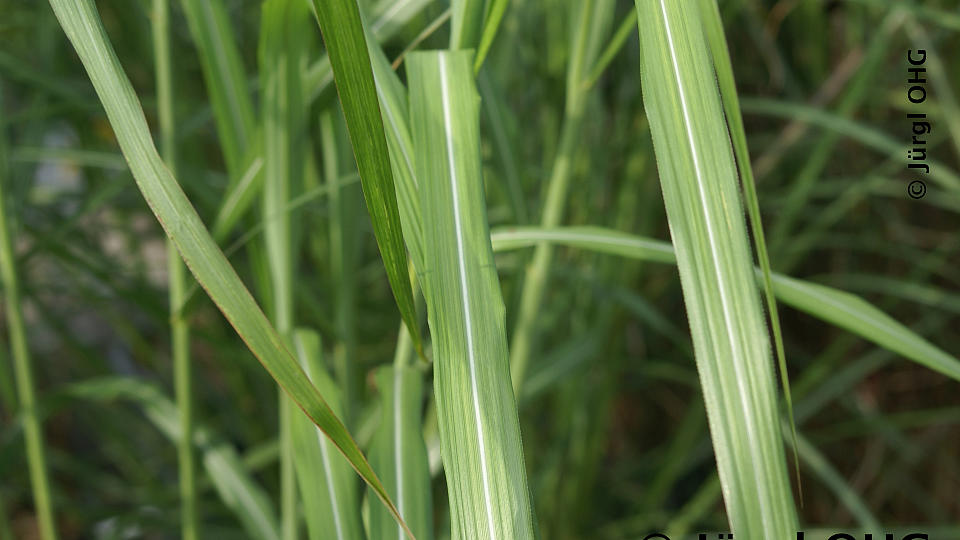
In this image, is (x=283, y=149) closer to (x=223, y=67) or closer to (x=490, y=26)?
(x=223, y=67)

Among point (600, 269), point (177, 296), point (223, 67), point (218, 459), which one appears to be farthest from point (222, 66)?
point (600, 269)

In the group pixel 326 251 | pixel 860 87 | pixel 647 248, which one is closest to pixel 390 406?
pixel 647 248

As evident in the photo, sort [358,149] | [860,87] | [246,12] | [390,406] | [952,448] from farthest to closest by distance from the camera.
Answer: [952,448] < [246,12] < [860,87] < [390,406] < [358,149]

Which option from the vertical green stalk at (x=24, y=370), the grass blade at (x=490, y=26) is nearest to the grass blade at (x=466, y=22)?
the grass blade at (x=490, y=26)

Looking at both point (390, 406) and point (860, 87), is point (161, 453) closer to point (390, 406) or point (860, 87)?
point (390, 406)

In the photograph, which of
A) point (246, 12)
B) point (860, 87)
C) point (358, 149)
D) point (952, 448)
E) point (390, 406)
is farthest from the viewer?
point (952, 448)

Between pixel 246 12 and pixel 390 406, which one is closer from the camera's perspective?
pixel 390 406

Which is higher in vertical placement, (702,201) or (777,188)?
(777,188)

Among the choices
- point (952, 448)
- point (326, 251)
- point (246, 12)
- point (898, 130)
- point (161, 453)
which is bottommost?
point (952, 448)
